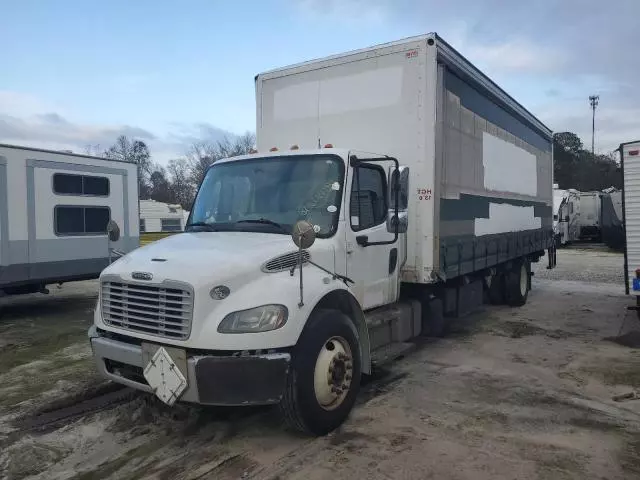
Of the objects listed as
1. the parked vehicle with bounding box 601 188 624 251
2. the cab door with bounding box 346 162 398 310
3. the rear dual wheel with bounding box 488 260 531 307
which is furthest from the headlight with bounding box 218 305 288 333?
the parked vehicle with bounding box 601 188 624 251

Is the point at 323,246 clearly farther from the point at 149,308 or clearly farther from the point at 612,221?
the point at 612,221

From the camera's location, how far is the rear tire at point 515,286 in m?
10.9

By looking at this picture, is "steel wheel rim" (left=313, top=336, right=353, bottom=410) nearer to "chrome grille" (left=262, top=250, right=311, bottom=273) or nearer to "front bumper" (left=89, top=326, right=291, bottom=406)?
"front bumper" (left=89, top=326, right=291, bottom=406)

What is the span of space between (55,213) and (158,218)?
15015 millimetres

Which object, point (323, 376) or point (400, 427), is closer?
point (323, 376)

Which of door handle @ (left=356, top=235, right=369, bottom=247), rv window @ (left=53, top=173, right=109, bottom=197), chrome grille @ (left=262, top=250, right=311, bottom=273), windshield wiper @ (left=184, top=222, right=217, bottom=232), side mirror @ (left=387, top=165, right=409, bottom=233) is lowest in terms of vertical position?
chrome grille @ (left=262, top=250, right=311, bottom=273)

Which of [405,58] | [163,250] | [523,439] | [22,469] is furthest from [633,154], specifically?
[22,469]

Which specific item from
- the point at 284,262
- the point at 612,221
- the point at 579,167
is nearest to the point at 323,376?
the point at 284,262

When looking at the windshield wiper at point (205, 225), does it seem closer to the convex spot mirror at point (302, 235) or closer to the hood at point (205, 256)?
the hood at point (205, 256)

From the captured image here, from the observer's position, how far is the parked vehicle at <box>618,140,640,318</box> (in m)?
8.80

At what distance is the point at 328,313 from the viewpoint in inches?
179

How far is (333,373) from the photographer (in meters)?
4.60

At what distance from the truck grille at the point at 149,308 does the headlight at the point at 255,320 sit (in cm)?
29

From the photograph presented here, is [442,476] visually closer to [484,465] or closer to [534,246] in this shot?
[484,465]
